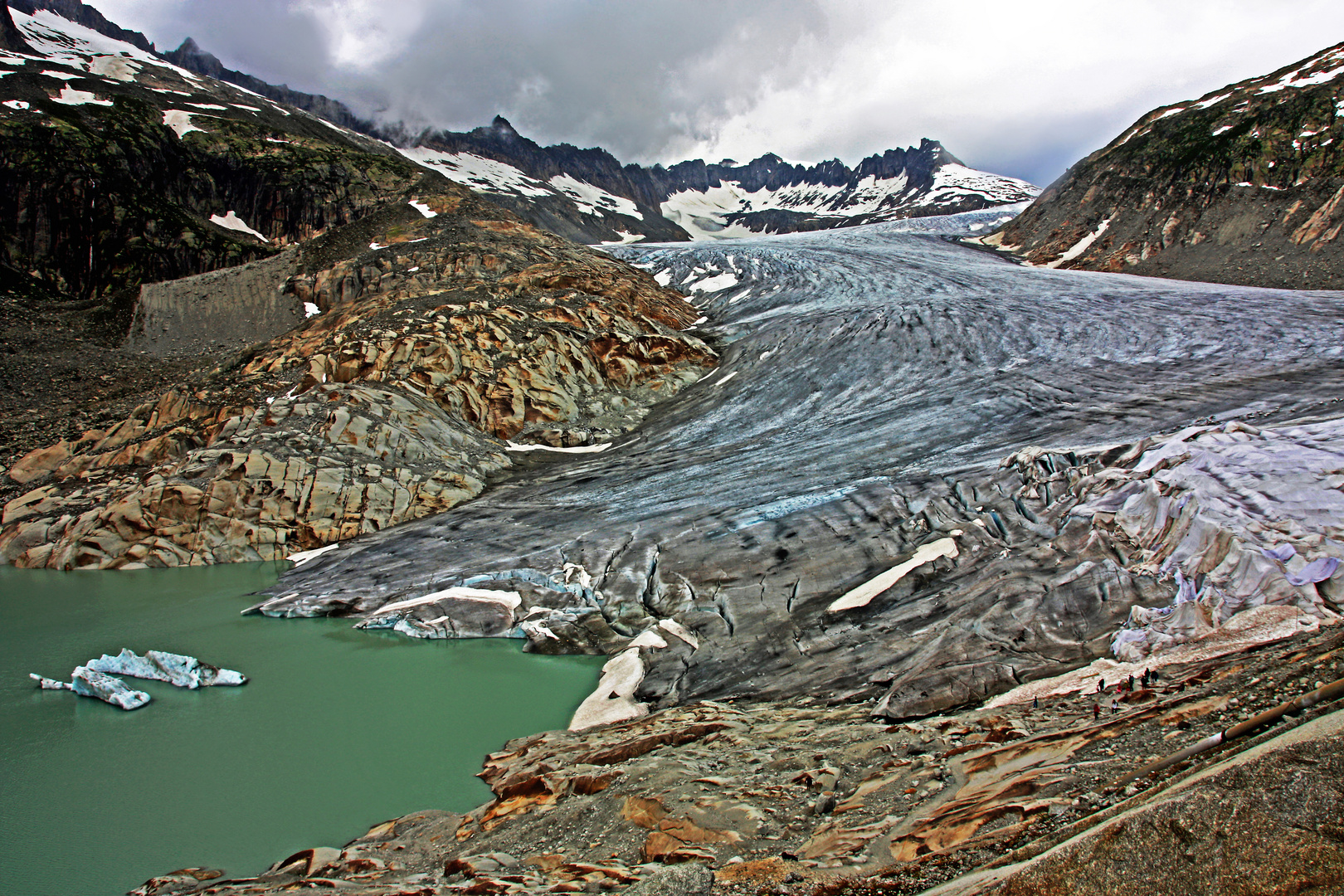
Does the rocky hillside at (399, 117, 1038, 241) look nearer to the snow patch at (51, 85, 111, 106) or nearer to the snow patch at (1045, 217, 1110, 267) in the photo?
the snow patch at (51, 85, 111, 106)

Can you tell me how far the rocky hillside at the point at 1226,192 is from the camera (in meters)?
25.3

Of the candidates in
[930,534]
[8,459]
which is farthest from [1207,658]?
[8,459]

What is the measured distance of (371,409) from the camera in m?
16.4

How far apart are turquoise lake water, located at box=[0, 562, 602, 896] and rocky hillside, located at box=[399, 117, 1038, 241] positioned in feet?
269

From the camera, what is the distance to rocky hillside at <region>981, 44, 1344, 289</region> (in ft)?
83.1

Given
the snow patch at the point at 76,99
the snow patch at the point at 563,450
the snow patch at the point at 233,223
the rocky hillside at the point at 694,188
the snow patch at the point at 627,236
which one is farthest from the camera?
the snow patch at the point at 627,236

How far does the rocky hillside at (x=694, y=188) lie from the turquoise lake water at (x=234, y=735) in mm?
82014

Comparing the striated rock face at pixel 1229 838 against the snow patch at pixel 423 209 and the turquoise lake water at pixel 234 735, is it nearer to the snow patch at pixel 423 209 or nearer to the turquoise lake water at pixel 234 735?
the turquoise lake water at pixel 234 735

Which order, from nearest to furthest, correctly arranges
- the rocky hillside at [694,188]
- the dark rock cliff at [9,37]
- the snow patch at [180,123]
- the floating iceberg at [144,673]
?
the floating iceberg at [144,673] < the snow patch at [180,123] < the dark rock cliff at [9,37] < the rocky hillside at [694,188]

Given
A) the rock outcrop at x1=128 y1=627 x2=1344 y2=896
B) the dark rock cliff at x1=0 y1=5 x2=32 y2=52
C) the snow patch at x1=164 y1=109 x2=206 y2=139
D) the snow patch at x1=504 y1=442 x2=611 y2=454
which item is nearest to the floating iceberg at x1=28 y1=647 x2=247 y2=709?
the rock outcrop at x1=128 y1=627 x2=1344 y2=896

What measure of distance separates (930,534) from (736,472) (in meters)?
4.68

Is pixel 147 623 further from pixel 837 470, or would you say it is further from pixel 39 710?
pixel 837 470

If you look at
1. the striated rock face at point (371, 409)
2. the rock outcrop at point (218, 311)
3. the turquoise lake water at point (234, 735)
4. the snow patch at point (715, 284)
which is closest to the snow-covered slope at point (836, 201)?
the snow patch at point (715, 284)

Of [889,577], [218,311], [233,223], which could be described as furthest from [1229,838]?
[233,223]
